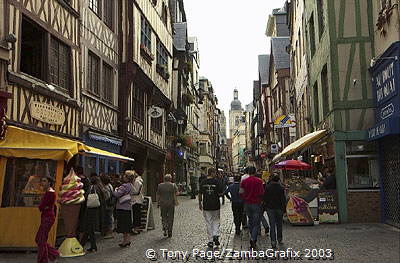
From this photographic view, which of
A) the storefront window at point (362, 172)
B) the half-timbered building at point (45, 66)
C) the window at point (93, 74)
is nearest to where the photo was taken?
the half-timbered building at point (45, 66)

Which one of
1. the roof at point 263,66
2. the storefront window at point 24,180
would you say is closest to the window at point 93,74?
the storefront window at point 24,180

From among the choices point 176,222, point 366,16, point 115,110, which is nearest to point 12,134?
point 176,222

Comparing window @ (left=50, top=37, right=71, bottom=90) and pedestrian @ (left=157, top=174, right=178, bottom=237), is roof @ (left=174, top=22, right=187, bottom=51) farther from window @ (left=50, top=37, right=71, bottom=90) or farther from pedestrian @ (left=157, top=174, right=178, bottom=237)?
pedestrian @ (left=157, top=174, right=178, bottom=237)

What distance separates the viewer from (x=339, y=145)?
1308 centimetres

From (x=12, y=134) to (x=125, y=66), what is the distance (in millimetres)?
8536

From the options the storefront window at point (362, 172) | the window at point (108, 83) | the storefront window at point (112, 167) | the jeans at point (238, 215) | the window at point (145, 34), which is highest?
the window at point (145, 34)

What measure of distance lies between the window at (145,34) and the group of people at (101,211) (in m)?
10.1

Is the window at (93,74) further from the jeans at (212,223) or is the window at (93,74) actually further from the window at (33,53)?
the jeans at (212,223)

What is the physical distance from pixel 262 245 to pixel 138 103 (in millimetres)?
12024

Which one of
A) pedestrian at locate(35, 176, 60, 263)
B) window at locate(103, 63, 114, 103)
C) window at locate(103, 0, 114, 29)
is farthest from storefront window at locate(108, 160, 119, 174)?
pedestrian at locate(35, 176, 60, 263)

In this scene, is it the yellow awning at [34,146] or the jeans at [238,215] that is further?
the jeans at [238,215]

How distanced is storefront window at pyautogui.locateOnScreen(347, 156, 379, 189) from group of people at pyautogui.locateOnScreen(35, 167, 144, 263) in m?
6.13

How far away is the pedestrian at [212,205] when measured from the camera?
30.4 ft

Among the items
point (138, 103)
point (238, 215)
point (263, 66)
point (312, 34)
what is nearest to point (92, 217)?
point (238, 215)
